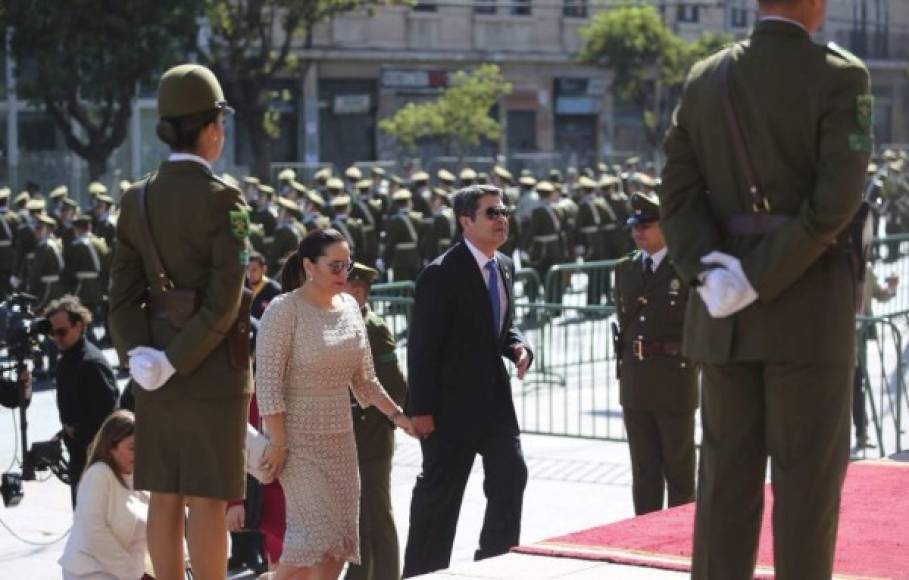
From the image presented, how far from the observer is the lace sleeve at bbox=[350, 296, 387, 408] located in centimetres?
755

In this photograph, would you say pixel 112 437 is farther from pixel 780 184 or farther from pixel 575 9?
pixel 575 9

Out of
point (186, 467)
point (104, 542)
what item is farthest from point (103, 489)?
point (186, 467)

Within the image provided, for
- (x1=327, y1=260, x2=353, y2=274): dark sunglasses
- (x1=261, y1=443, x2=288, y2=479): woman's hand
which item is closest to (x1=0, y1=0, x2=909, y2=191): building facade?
(x1=327, y1=260, x2=353, y2=274): dark sunglasses

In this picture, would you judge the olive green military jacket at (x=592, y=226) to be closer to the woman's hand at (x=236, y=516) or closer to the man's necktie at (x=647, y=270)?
the man's necktie at (x=647, y=270)

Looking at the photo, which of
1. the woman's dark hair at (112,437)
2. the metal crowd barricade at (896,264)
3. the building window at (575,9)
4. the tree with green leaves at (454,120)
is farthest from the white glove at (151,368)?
the building window at (575,9)

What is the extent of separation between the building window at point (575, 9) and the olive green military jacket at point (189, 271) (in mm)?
47586

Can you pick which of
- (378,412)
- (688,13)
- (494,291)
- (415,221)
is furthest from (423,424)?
(688,13)

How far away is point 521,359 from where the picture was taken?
8.77 metres

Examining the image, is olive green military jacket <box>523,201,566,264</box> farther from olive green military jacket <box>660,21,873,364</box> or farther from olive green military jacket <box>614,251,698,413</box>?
olive green military jacket <box>660,21,873,364</box>

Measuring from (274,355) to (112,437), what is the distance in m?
1.55

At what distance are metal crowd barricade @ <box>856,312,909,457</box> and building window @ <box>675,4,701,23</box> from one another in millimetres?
42463

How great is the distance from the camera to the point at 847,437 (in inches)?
204

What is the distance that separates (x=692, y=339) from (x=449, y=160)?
37792mm

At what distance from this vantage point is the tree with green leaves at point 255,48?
1527 inches
